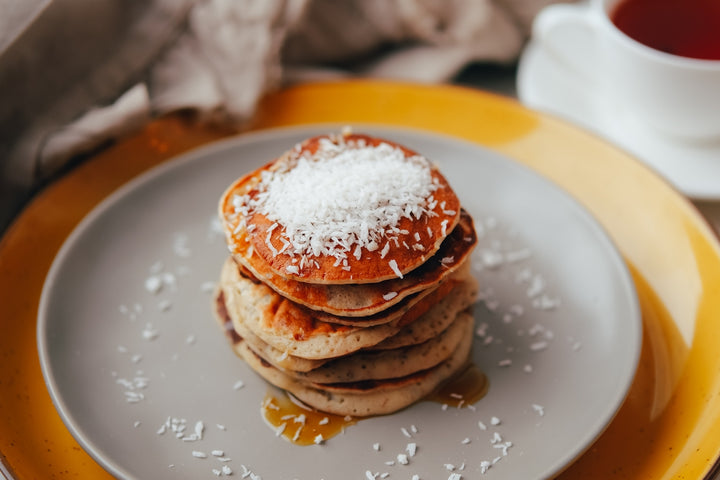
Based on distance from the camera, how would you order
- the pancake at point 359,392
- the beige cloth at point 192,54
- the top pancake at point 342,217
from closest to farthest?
1. the top pancake at point 342,217
2. the pancake at point 359,392
3. the beige cloth at point 192,54

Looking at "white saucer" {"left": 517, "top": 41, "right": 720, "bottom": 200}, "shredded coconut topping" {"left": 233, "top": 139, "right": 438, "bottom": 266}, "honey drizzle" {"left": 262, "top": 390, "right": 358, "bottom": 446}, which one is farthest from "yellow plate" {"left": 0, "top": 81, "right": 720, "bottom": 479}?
"shredded coconut topping" {"left": 233, "top": 139, "right": 438, "bottom": 266}

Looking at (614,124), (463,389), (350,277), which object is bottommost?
(614,124)

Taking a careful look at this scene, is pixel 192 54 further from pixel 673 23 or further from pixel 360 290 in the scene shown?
pixel 673 23

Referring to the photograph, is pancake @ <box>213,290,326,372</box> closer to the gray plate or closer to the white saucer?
the gray plate

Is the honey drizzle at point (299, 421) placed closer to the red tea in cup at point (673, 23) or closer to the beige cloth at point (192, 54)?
the beige cloth at point (192, 54)

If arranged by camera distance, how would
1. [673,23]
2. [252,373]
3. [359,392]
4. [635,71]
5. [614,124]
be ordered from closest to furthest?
[359,392], [252,373], [635,71], [673,23], [614,124]

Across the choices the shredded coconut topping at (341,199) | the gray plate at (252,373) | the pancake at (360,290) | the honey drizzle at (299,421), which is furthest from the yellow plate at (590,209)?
the shredded coconut topping at (341,199)

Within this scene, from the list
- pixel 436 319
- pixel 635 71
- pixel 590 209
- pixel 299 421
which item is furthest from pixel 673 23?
pixel 299 421
